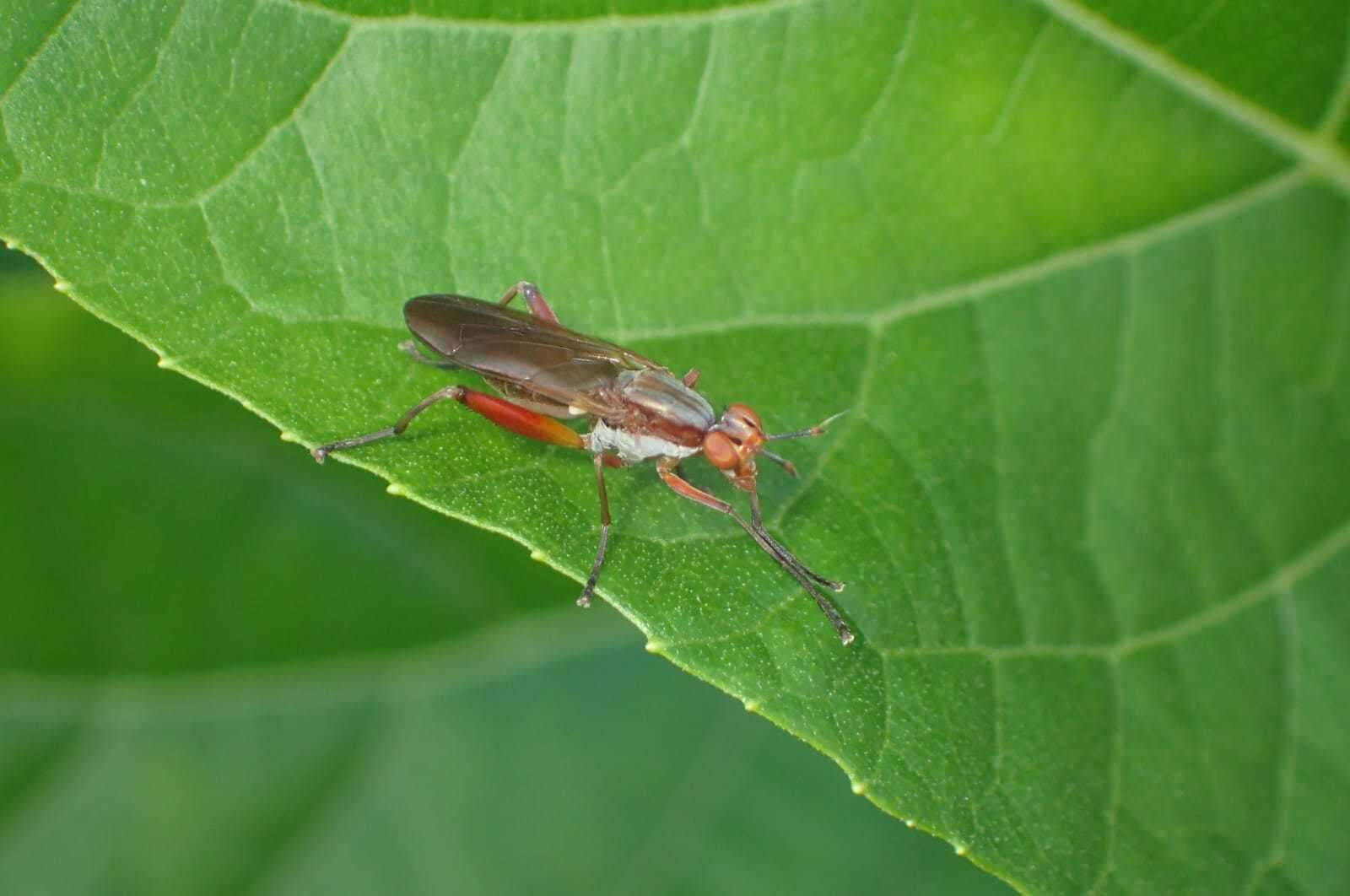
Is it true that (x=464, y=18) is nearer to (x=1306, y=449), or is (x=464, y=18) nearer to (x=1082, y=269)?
(x=1082, y=269)

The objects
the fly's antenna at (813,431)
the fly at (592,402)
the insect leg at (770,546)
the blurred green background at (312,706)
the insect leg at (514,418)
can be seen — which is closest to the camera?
the insect leg at (770,546)

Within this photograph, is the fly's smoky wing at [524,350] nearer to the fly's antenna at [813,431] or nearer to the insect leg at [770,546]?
the insect leg at [770,546]

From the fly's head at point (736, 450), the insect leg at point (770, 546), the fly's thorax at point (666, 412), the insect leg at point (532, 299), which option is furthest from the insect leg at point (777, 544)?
the insect leg at point (532, 299)

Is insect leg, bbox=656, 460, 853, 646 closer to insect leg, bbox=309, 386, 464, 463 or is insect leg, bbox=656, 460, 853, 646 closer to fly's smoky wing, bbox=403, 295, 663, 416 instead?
fly's smoky wing, bbox=403, 295, 663, 416

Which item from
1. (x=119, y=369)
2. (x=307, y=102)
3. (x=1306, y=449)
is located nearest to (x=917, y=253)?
(x=1306, y=449)

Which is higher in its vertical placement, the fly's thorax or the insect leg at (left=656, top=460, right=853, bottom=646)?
the fly's thorax

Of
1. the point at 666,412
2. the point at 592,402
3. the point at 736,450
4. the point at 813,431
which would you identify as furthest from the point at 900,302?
the point at 592,402

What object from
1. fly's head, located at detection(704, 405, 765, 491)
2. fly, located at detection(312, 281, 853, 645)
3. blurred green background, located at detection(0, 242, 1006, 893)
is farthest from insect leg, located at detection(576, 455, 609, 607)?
blurred green background, located at detection(0, 242, 1006, 893)
